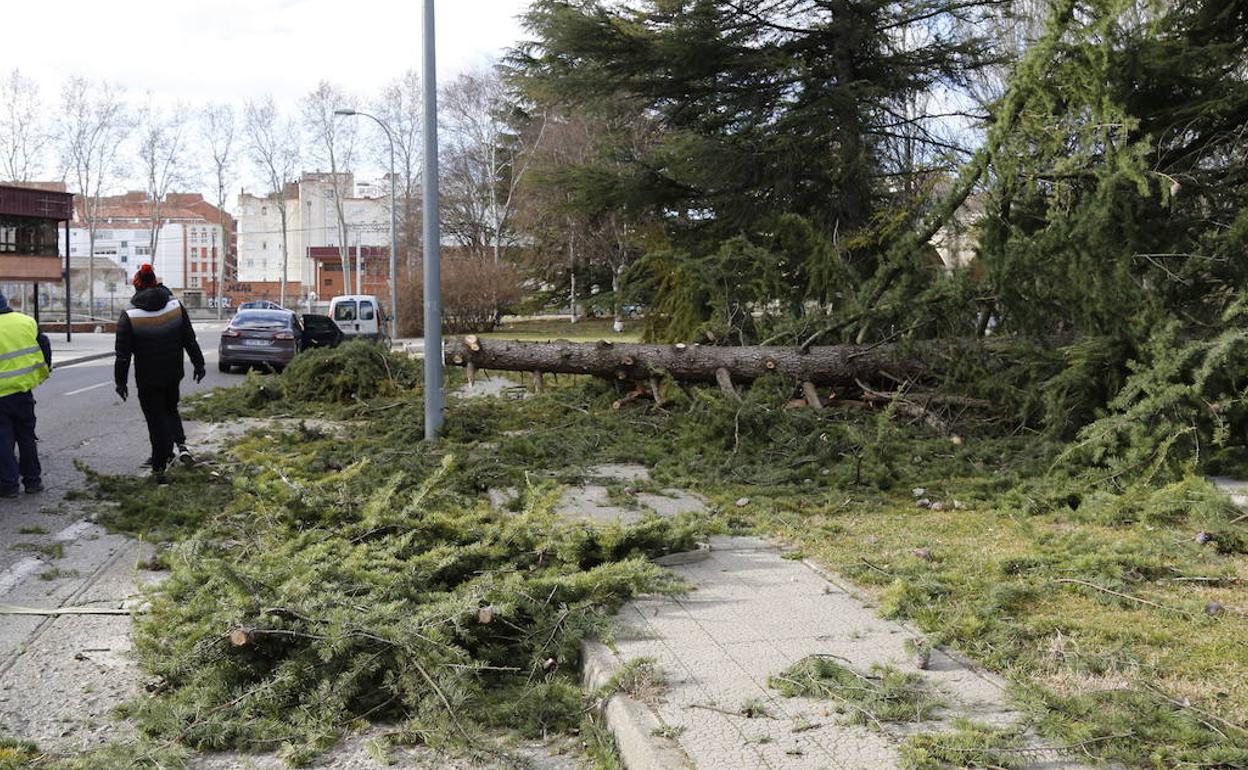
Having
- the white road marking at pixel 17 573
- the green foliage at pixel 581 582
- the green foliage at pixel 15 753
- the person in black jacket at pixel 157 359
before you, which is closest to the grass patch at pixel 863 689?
the green foliage at pixel 581 582

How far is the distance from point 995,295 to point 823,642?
270 inches

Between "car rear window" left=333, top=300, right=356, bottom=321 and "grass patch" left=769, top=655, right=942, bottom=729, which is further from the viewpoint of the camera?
"car rear window" left=333, top=300, right=356, bottom=321

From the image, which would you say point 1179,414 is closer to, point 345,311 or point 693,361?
point 693,361

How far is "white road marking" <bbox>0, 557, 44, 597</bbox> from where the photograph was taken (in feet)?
19.5

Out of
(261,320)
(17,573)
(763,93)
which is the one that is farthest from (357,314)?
(17,573)

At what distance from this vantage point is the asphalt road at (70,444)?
7531 mm

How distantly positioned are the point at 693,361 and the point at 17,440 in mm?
6951

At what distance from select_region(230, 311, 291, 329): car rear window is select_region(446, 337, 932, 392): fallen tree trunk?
33.5 ft

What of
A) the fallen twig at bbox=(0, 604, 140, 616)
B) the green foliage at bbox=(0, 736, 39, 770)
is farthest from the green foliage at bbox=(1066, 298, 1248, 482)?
the green foliage at bbox=(0, 736, 39, 770)

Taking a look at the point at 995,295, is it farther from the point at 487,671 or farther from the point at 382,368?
the point at 382,368

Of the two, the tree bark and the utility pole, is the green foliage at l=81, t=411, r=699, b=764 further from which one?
the tree bark

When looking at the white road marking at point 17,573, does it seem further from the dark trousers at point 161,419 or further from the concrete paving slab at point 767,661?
the concrete paving slab at point 767,661

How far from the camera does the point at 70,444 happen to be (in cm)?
1138

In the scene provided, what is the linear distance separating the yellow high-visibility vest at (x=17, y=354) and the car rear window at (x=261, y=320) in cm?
1414
